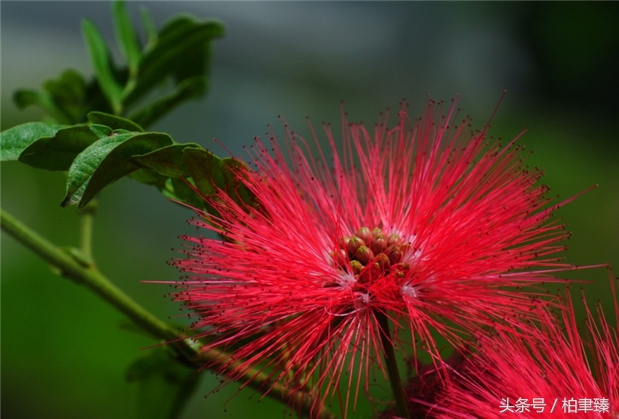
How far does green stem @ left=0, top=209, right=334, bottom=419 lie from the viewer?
95cm

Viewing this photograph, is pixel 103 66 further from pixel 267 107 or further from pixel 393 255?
pixel 267 107

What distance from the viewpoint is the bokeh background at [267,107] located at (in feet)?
9.53

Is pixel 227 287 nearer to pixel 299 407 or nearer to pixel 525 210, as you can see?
pixel 299 407

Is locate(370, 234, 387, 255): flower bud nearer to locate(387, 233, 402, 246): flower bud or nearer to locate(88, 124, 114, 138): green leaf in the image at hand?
locate(387, 233, 402, 246): flower bud

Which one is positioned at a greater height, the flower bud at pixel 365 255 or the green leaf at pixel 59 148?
the flower bud at pixel 365 255

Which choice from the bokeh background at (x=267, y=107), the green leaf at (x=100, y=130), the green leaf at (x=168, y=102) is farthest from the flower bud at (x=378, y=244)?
the bokeh background at (x=267, y=107)

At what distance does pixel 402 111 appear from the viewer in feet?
3.16

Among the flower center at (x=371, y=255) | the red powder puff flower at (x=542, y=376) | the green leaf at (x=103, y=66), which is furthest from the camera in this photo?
the green leaf at (x=103, y=66)

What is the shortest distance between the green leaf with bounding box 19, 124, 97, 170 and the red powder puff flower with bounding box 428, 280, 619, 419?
561mm

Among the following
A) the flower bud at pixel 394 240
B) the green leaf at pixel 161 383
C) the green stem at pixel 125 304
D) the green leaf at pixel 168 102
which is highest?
the green leaf at pixel 168 102

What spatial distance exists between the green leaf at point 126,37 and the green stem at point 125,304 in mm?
483

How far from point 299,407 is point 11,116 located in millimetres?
3141

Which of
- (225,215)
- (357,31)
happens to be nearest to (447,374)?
(225,215)

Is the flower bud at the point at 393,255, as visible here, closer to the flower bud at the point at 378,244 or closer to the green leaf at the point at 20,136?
the flower bud at the point at 378,244
